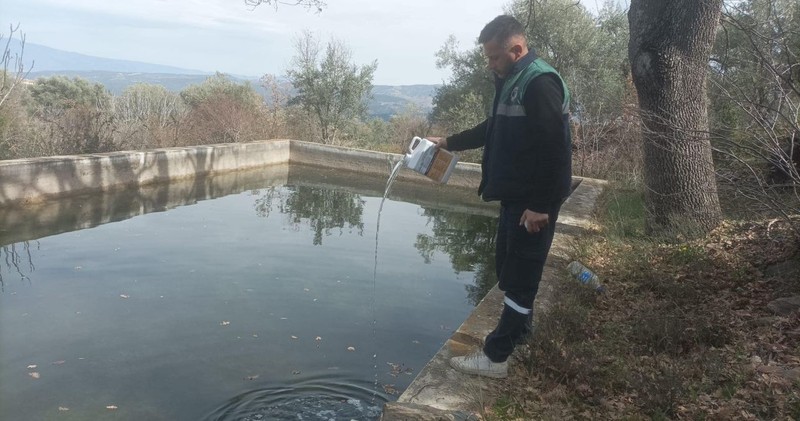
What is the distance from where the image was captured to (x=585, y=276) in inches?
191

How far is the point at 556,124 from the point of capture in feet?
9.37

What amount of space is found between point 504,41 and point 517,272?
4.05ft

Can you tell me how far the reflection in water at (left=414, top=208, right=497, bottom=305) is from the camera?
685 centimetres

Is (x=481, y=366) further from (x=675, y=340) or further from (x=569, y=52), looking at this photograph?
(x=569, y=52)

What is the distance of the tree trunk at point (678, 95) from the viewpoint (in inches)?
231

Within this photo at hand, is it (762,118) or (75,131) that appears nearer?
(762,118)

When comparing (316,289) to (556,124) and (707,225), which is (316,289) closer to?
(556,124)

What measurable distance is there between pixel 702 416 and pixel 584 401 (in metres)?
0.56

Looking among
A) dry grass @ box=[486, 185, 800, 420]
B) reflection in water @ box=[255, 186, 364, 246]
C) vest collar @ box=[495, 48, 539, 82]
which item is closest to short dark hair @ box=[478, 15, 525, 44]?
vest collar @ box=[495, 48, 539, 82]

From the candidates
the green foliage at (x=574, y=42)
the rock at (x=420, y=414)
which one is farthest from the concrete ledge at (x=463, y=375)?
the green foliage at (x=574, y=42)

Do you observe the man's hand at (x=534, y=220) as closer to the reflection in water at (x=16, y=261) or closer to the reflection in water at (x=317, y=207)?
the reflection in water at (x=16, y=261)

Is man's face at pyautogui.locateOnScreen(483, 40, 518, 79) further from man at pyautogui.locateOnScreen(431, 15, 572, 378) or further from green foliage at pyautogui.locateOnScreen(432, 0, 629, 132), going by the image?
green foliage at pyautogui.locateOnScreen(432, 0, 629, 132)

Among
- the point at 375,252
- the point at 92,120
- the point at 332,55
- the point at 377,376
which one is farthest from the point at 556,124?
the point at 332,55

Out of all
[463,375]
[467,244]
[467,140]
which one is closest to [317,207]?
[467,244]
